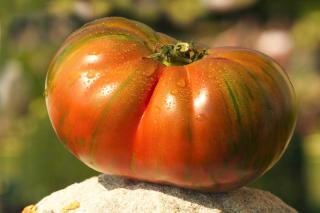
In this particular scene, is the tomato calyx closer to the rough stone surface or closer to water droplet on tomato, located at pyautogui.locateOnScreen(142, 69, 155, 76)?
water droplet on tomato, located at pyautogui.locateOnScreen(142, 69, 155, 76)

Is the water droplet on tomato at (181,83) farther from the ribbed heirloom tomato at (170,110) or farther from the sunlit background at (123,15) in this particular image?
the sunlit background at (123,15)

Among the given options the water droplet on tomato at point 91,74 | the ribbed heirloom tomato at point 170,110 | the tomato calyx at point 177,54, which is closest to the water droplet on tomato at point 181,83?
the ribbed heirloom tomato at point 170,110

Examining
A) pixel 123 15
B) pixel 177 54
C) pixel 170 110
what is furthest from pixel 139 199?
pixel 123 15

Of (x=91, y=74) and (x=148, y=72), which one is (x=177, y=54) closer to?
(x=148, y=72)

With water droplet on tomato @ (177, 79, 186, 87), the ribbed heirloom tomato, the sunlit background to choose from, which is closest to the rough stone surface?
the ribbed heirloom tomato

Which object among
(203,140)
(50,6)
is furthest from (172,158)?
(50,6)

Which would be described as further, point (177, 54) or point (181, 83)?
point (177, 54)
